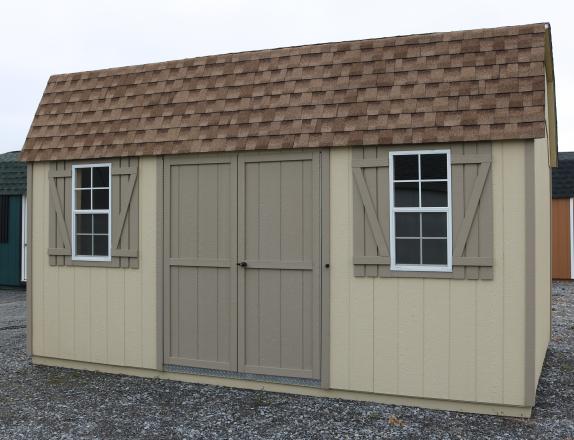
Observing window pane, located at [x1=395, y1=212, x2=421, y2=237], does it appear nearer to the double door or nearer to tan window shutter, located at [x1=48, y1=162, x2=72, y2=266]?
the double door

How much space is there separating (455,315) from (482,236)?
765mm

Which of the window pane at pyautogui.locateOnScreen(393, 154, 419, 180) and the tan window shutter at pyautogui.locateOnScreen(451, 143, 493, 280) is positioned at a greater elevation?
the window pane at pyautogui.locateOnScreen(393, 154, 419, 180)

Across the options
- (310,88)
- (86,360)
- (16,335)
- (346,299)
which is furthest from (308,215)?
(16,335)

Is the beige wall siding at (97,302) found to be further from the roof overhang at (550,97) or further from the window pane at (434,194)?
the roof overhang at (550,97)

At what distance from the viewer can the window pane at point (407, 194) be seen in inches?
232

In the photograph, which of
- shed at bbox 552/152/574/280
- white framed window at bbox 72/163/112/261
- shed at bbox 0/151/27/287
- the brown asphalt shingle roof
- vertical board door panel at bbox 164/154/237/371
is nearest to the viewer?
the brown asphalt shingle roof

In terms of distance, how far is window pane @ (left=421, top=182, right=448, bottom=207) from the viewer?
228 inches

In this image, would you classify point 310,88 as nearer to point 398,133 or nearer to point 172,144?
point 398,133

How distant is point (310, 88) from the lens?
6473 millimetres

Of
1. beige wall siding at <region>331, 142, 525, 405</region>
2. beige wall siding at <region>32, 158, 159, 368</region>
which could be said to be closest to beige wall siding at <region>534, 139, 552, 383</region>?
beige wall siding at <region>331, 142, 525, 405</region>

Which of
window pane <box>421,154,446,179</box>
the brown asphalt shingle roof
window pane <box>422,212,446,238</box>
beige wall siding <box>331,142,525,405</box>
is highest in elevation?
the brown asphalt shingle roof

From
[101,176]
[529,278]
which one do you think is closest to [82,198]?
[101,176]

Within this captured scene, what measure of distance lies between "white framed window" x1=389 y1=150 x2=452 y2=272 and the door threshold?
1.46m

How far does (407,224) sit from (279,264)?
136 cm
